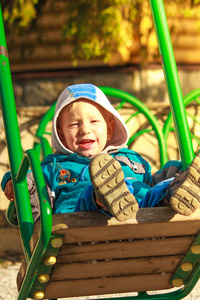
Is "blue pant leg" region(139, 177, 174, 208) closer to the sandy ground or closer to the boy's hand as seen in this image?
the boy's hand

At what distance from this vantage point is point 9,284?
4.15 metres

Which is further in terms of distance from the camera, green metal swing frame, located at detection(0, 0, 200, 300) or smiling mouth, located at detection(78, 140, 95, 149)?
smiling mouth, located at detection(78, 140, 95, 149)

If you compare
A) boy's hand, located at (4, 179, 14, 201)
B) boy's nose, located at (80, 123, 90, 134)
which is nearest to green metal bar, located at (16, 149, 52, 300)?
boy's hand, located at (4, 179, 14, 201)

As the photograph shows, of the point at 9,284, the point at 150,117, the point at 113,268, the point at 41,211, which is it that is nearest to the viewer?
the point at 41,211

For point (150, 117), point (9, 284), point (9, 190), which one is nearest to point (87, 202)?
point (9, 190)

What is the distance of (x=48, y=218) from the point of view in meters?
1.75

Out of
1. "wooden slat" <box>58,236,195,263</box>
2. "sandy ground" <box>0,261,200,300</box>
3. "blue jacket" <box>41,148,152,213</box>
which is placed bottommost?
"sandy ground" <box>0,261,200,300</box>

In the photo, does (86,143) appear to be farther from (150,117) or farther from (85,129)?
(150,117)

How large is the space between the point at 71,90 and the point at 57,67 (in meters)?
3.85

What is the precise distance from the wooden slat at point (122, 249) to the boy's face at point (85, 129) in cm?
67

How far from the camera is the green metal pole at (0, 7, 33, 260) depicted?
1.98 m

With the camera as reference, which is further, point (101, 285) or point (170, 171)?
point (170, 171)

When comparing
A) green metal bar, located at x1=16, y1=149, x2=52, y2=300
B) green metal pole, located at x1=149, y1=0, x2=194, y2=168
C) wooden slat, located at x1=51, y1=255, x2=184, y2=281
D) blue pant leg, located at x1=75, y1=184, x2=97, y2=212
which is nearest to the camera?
green metal bar, located at x1=16, y1=149, x2=52, y2=300

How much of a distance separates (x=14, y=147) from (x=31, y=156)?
0.25 meters
